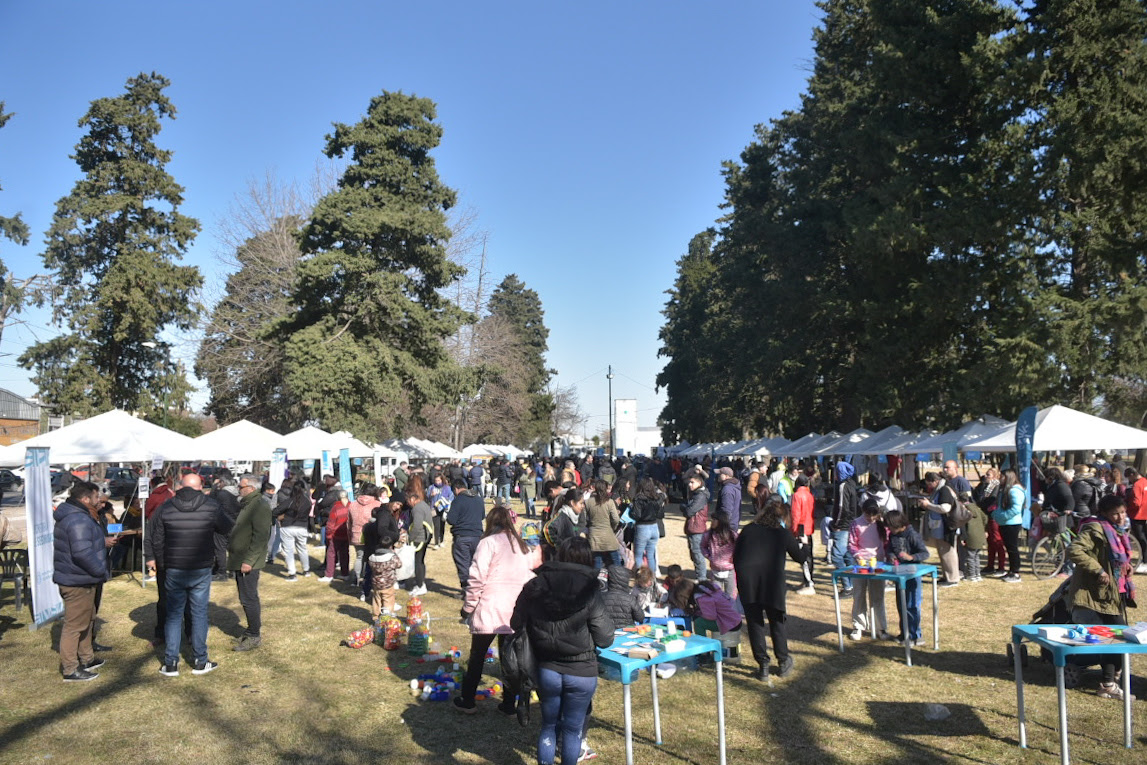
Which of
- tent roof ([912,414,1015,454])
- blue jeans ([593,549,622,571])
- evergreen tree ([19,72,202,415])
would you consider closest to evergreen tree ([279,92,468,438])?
evergreen tree ([19,72,202,415])

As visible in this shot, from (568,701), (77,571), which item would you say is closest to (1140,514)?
(568,701)

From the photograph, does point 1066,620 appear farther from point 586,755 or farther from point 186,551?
point 186,551

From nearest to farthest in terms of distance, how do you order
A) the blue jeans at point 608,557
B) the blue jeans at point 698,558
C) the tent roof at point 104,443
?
the blue jeans at point 608,557, the blue jeans at point 698,558, the tent roof at point 104,443

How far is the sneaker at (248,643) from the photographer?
8438 mm

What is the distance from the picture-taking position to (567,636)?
14.6 feet

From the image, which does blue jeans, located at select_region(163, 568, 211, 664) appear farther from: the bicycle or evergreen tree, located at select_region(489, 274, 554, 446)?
evergreen tree, located at select_region(489, 274, 554, 446)

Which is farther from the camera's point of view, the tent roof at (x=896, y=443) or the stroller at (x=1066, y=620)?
the tent roof at (x=896, y=443)

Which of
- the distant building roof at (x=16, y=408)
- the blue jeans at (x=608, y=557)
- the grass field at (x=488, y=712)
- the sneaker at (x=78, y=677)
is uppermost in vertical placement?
the distant building roof at (x=16, y=408)

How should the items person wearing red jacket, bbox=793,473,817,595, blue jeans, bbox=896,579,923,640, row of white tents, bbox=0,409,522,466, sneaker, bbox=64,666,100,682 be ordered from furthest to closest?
row of white tents, bbox=0,409,522,466 < person wearing red jacket, bbox=793,473,817,595 < blue jeans, bbox=896,579,923,640 < sneaker, bbox=64,666,100,682

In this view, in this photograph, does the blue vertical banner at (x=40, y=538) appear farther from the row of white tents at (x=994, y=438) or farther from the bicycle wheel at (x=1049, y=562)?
the row of white tents at (x=994, y=438)

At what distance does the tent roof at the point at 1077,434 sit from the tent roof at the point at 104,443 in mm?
Answer: 14463

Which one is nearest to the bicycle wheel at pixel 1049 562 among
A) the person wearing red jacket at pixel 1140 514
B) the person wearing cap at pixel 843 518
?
the person wearing red jacket at pixel 1140 514

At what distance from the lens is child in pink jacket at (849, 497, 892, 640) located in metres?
8.52

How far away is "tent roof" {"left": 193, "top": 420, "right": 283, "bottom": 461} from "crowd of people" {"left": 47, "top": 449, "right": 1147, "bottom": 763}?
118 inches
